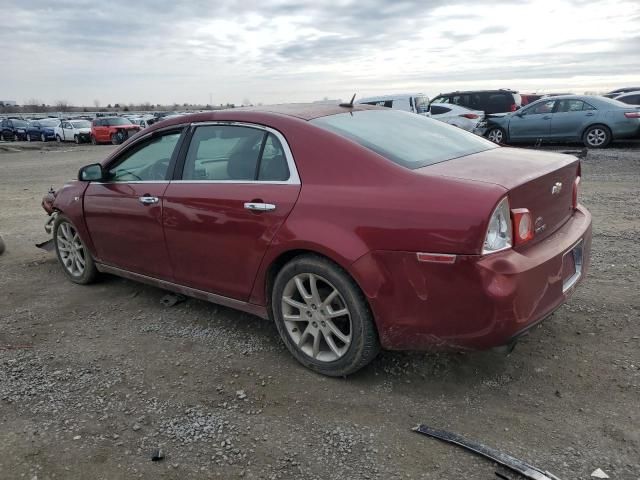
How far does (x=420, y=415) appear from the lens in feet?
9.39

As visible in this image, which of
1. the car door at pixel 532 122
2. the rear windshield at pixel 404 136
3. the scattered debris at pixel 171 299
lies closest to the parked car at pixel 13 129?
the car door at pixel 532 122

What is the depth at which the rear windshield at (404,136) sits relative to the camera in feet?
10.3

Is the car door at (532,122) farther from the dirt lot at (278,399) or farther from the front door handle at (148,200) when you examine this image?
the front door handle at (148,200)

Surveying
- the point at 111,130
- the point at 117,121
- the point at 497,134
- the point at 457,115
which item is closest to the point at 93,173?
the point at 497,134

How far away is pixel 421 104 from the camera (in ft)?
60.8

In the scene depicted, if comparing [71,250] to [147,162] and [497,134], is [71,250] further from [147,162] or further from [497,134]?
[497,134]

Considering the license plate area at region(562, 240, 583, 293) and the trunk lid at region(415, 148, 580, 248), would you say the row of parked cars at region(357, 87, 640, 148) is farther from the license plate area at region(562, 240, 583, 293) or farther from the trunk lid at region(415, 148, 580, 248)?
the license plate area at region(562, 240, 583, 293)

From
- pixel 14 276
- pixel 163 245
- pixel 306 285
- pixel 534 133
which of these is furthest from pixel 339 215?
pixel 534 133

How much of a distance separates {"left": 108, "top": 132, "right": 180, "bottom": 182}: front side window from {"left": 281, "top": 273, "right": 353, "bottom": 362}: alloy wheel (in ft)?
4.77

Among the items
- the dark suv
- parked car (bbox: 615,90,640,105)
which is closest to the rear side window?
the dark suv

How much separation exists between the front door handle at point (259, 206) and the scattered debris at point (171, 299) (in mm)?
1578

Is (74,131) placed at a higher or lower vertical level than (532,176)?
higher

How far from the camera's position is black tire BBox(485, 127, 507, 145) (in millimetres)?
16161

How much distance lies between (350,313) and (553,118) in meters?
14.0
